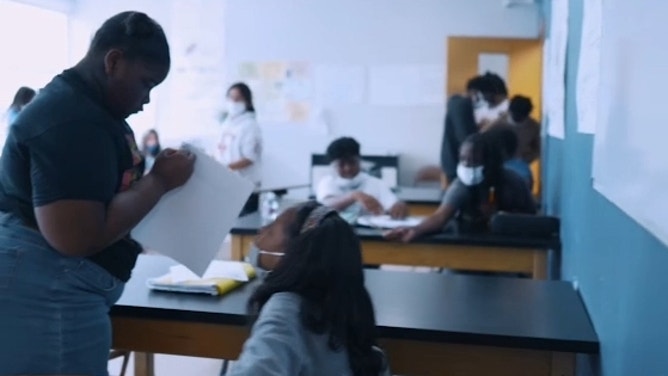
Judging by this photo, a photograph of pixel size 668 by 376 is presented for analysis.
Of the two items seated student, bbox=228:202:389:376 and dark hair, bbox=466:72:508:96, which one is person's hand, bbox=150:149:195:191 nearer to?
seated student, bbox=228:202:389:376

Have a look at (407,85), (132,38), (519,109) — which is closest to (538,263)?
(132,38)

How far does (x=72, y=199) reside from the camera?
128 cm

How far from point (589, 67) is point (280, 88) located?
16.9 ft

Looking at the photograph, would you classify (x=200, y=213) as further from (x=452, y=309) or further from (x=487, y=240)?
(x=487, y=240)

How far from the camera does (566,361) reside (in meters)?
1.54

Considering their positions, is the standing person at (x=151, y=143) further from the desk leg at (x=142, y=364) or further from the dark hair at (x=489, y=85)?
the desk leg at (x=142, y=364)

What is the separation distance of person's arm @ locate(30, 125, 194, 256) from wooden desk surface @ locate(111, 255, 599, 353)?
1.41ft

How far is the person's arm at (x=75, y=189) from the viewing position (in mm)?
1281

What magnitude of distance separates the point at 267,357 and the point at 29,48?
5872 mm

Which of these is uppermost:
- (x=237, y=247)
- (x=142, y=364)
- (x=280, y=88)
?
(x=280, y=88)

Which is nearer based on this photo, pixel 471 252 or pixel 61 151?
pixel 61 151

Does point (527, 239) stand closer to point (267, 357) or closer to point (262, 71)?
point (267, 357)

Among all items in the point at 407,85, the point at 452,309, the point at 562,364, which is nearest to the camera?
the point at 562,364

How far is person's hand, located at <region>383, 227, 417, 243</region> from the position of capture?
2.72 metres
